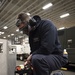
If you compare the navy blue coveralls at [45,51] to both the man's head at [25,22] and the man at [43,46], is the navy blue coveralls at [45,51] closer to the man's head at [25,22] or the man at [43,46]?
the man at [43,46]

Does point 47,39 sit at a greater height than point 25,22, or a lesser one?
lesser

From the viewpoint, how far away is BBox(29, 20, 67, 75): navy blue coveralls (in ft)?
4.68

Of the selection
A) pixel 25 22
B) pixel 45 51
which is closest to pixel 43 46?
pixel 45 51

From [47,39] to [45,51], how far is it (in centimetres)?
15

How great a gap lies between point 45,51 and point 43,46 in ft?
0.22

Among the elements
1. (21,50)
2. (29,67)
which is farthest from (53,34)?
(21,50)

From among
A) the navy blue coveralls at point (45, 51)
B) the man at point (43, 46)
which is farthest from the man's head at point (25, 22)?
the navy blue coveralls at point (45, 51)

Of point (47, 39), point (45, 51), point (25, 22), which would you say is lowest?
point (45, 51)

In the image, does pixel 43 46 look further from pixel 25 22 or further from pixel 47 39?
pixel 25 22

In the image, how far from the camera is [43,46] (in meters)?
1.56

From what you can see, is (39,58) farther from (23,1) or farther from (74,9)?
(74,9)

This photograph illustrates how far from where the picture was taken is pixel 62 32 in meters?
5.24

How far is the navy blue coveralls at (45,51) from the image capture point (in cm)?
143

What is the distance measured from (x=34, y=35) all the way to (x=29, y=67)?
479 millimetres
